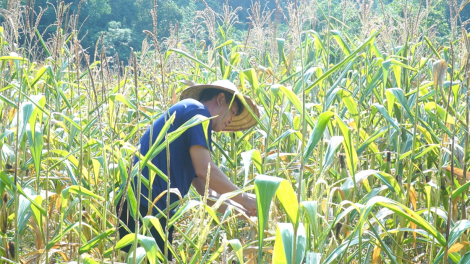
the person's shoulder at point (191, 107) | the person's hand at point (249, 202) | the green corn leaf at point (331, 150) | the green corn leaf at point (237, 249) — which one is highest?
the green corn leaf at point (331, 150)

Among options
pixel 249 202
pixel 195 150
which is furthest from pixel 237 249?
pixel 195 150

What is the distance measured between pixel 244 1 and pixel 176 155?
4382 cm

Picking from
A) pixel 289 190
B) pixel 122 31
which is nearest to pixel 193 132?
pixel 289 190

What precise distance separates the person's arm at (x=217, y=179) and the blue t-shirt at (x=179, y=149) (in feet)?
0.15

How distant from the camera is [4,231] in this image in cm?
185

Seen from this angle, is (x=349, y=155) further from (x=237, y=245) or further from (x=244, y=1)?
(x=244, y=1)

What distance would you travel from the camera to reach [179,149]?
7.70 ft

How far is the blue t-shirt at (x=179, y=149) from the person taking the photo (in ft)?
7.18

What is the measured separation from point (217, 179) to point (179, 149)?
0.38 metres

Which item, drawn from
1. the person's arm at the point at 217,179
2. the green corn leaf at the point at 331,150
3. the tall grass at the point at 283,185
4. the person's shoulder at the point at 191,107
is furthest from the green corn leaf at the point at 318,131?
the person's shoulder at the point at 191,107

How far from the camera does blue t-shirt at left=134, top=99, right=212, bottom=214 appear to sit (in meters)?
2.19

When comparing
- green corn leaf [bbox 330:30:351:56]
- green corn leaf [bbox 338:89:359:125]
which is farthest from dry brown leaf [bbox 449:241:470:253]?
green corn leaf [bbox 330:30:351:56]

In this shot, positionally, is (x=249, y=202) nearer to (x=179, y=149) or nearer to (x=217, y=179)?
(x=217, y=179)

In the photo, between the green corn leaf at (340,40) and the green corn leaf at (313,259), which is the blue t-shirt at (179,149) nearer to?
the green corn leaf at (340,40)
